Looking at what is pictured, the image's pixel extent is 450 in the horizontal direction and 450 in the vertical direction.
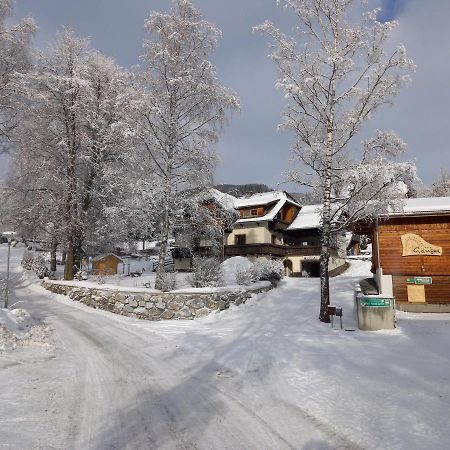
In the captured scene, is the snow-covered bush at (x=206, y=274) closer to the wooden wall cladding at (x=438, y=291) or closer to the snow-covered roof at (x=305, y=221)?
the wooden wall cladding at (x=438, y=291)

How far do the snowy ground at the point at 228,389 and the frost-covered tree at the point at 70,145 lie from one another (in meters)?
11.4

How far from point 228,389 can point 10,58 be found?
19.5 m

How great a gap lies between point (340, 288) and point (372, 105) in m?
13.0

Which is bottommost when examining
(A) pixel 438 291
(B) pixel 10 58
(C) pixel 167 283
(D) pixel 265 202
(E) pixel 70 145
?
(A) pixel 438 291

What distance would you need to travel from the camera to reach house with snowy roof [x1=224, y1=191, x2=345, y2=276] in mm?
39375

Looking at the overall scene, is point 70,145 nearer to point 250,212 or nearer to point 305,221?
point 250,212

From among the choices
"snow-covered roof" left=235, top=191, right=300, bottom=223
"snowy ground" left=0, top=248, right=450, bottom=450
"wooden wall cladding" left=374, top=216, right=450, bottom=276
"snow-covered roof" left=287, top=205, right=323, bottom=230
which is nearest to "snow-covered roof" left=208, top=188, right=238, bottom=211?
"snowy ground" left=0, top=248, right=450, bottom=450

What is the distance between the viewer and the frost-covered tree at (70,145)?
22.5 metres

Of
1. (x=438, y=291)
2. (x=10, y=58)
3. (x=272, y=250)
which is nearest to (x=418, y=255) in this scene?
(x=438, y=291)

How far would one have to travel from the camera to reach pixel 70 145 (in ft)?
75.6

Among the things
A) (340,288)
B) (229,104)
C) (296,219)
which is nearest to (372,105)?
(229,104)

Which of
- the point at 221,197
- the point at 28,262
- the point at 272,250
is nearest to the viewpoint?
the point at 221,197

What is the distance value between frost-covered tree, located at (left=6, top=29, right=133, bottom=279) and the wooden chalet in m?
15.6

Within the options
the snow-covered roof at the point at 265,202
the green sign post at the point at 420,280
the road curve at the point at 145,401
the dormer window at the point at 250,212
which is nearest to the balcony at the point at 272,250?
the snow-covered roof at the point at 265,202
